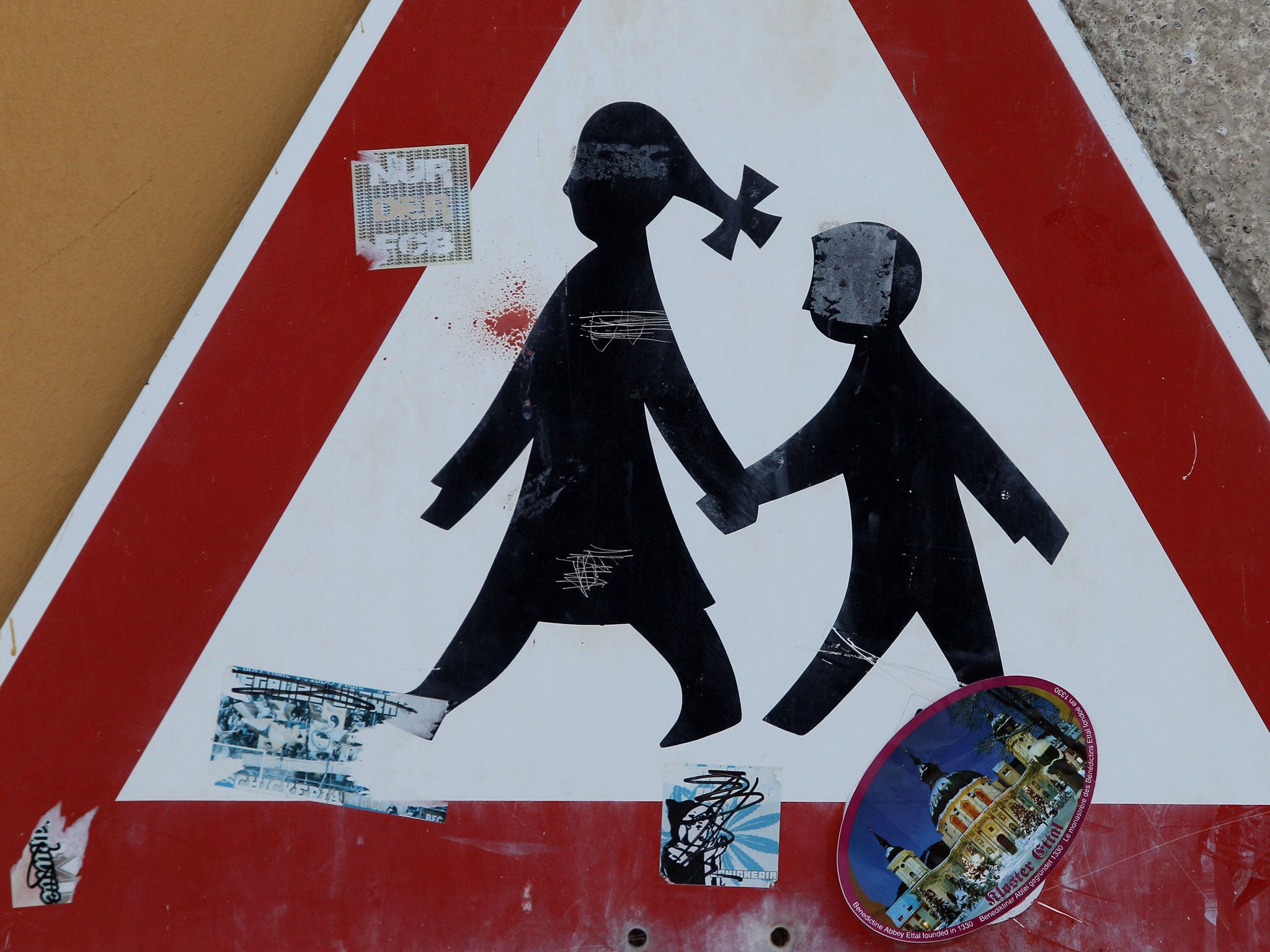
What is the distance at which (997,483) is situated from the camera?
1649 millimetres

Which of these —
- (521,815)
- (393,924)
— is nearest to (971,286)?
(521,815)

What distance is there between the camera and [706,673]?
5.42 feet

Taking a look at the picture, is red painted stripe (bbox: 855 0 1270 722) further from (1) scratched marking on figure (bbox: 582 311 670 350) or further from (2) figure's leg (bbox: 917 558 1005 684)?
(1) scratched marking on figure (bbox: 582 311 670 350)

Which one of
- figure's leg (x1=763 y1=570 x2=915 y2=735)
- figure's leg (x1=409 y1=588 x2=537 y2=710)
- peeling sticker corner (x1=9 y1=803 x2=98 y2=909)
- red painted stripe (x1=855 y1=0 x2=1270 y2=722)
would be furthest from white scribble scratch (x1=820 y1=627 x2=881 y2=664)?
peeling sticker corner (x1=9 y1=803 x2=98 y2=909)

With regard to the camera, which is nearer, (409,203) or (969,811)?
(409,203)

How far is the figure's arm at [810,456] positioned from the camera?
164 centimetres

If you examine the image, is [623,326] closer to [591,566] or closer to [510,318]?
[510,318]

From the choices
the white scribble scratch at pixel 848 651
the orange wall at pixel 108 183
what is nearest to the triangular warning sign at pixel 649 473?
the white scribble scratch at pixel 848 651

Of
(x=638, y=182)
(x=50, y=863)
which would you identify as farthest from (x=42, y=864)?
(x=638, y=182)

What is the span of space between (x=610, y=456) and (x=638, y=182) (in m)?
0.51

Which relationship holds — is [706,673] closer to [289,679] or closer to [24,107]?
[289,679]

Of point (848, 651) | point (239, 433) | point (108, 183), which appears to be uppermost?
point (108, 183)

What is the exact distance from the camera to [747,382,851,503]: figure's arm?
5.39 ft

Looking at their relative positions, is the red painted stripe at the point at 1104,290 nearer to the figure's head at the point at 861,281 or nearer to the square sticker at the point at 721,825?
the figure's head at the point at 861,281
